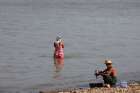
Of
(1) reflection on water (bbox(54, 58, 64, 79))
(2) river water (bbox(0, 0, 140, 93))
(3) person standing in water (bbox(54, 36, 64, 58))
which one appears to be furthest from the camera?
(3) person standing in water (bbox(54, 36, 64, 58))

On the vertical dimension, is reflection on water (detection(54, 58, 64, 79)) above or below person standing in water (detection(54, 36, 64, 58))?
below

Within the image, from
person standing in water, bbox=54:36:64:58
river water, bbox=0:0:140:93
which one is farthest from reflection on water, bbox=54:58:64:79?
person standing in water, bbox=54:36:64:58

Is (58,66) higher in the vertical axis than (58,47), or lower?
lower

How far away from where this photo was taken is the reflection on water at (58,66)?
94.0 feet

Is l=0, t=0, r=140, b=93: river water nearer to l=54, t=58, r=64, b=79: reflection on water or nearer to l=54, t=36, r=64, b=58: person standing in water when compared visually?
l=54, t=58, r=64, b=79: reflection on water

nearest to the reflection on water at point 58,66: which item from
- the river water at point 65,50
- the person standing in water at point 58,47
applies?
the river water at point 65,50

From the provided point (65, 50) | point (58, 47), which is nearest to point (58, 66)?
point (58, 47)

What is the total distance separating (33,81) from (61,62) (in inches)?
211

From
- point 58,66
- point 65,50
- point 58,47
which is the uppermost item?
point 65,50

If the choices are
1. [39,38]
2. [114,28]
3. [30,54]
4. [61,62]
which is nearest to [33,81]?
[61,62]

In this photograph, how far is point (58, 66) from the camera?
31.0m

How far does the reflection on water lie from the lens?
2866 cm

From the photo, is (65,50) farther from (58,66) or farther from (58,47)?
(58,66)

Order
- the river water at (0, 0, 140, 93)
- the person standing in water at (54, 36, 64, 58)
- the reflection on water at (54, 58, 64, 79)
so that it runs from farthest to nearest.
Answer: the person standing in water at (54, 36, 64, 58), the reflection on water at (54, 58, 64, 79), the river water at (0, 0, 140, 93)
